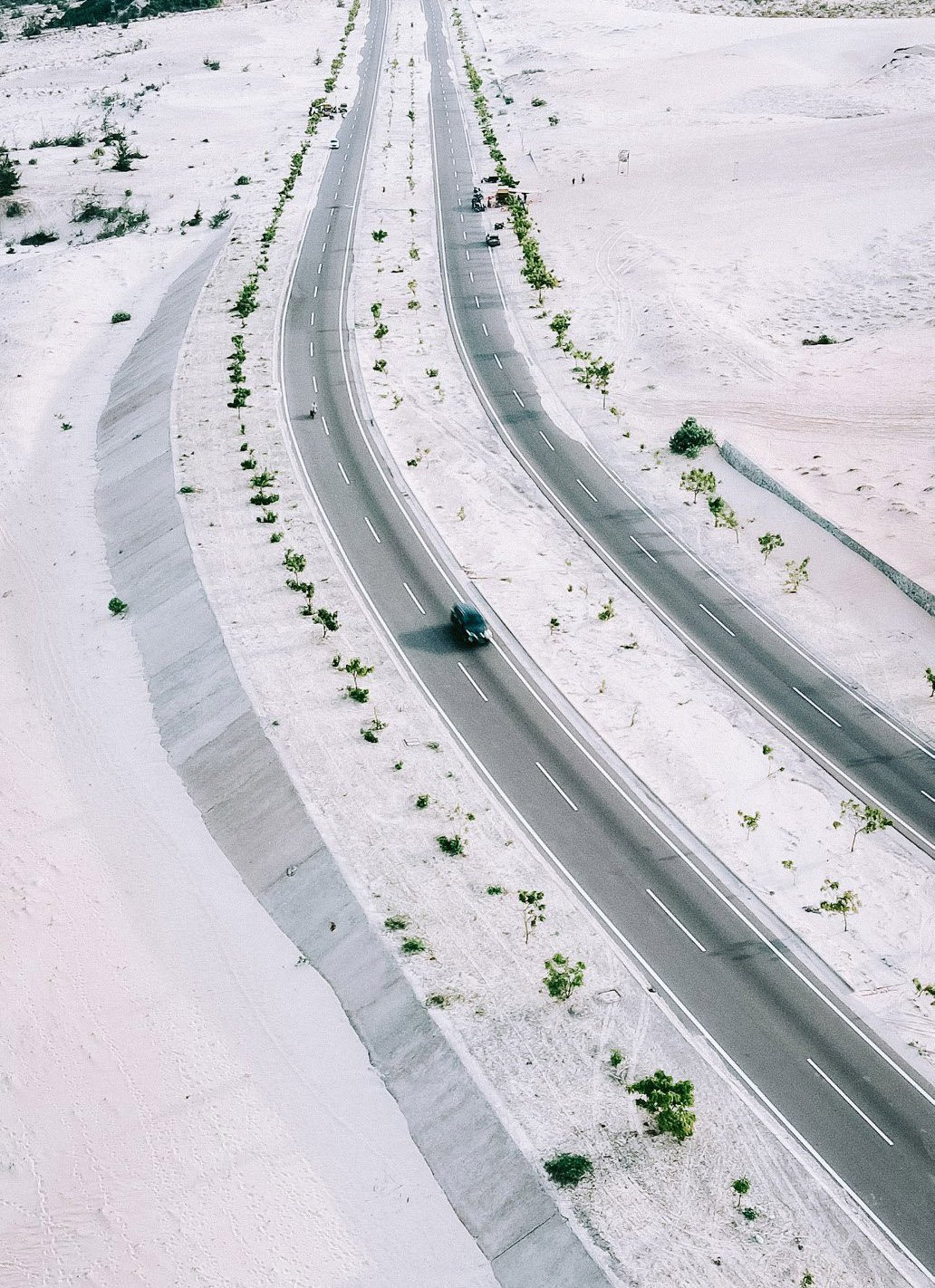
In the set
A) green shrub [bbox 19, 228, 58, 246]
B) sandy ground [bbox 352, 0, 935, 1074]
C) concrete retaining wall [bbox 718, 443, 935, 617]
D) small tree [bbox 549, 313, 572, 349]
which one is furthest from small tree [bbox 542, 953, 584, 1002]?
green shrub [bbox 19, 228, 58, 246]

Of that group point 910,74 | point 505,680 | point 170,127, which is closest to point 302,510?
point 505,680

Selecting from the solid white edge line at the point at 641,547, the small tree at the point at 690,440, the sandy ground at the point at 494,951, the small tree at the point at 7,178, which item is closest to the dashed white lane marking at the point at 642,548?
the solid white edge line at the point at 641,547

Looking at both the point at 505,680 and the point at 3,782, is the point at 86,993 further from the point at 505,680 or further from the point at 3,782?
the point at 505,680

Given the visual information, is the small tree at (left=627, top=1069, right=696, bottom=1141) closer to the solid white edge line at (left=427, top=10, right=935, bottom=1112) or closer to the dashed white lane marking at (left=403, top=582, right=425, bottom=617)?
the solid white edge line at (left=427, top=10, right=935, bottom=1112)

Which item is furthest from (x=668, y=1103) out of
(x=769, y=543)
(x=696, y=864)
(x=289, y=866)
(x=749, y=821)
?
(x=769, y=543)

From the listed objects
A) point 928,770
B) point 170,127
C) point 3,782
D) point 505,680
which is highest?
point 170,127

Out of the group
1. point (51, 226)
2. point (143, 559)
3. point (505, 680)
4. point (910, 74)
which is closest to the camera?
point (505, 680)

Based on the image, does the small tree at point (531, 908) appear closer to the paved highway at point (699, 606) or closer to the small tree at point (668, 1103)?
the small tree at point (668, 1103)
